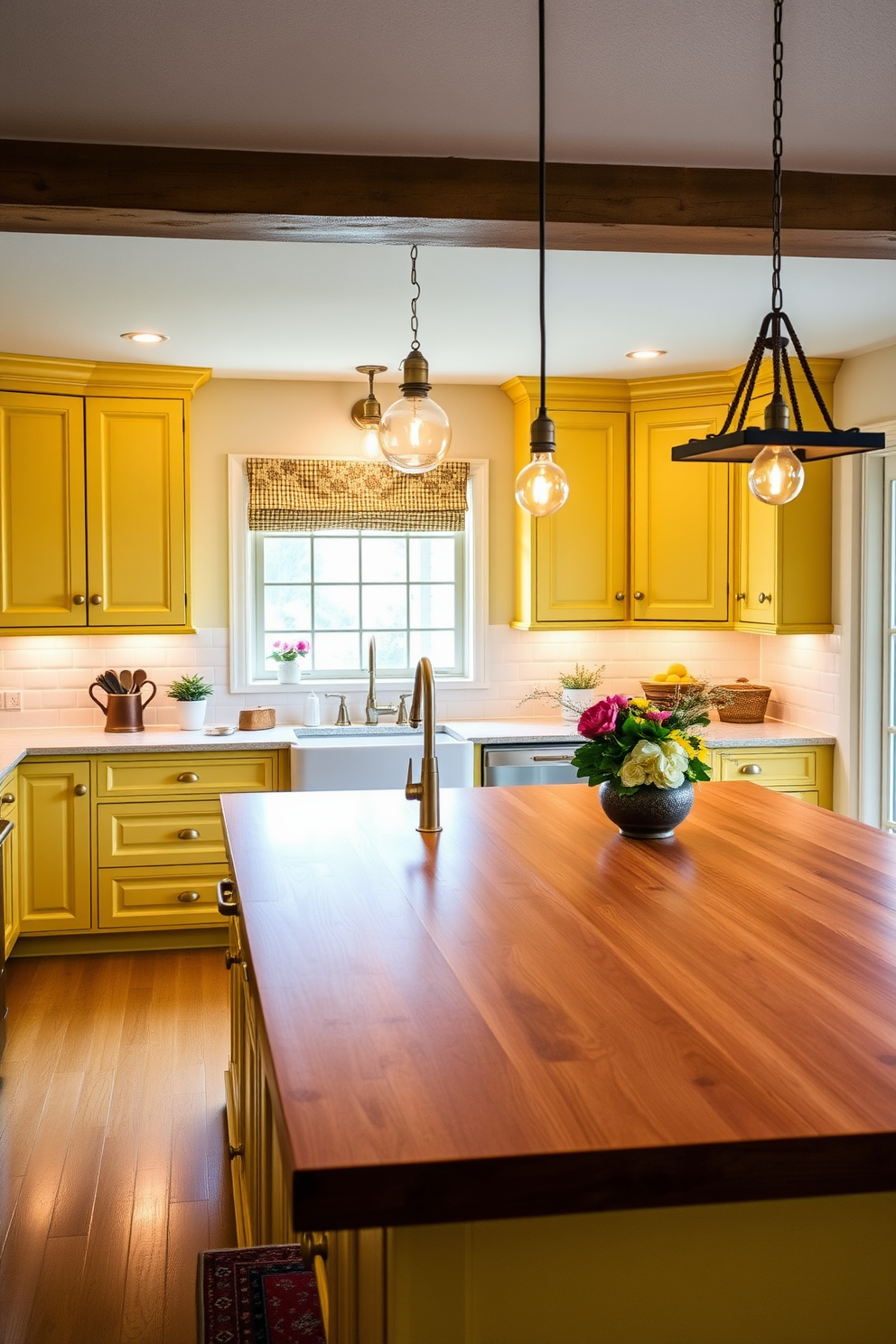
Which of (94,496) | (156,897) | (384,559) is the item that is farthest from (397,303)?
(156,897)

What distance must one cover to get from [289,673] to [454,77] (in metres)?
3.53

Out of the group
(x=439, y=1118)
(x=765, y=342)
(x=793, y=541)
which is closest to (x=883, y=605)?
(x=793, y=541)

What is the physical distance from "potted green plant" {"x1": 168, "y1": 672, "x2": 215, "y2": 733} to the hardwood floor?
3.49ft

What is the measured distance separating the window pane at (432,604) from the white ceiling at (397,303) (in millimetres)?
1110

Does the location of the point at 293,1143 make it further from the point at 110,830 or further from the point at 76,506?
the point at 76,506

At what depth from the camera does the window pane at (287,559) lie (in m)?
5.70

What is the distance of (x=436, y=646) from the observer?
5867mm

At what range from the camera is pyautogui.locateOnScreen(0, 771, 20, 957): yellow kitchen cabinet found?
4.66 m

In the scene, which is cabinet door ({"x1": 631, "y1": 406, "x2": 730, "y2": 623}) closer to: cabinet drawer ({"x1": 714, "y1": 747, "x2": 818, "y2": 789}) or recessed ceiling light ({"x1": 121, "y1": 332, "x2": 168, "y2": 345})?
cabinet drawer ({"x1": 714, "y1": 747, "x2": 818, "y2": 789})

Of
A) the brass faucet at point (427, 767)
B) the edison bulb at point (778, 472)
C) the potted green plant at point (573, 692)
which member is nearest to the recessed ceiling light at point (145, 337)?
the potted green plant at point (573, 692)

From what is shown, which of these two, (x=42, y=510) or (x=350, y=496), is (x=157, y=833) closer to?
(x=42, y=510)

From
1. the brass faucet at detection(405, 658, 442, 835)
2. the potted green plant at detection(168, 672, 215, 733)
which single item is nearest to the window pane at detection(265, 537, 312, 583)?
the potted green plant at detection(168, 672, 215, 733)

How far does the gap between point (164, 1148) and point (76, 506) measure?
2.82 meters

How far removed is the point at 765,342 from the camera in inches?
86.5
